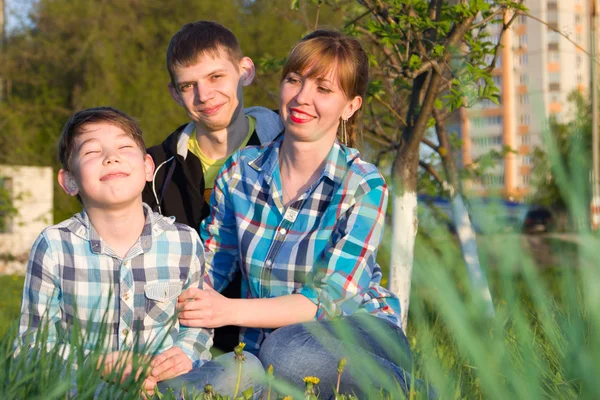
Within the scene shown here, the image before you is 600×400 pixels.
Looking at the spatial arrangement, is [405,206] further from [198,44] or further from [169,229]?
[169,229]

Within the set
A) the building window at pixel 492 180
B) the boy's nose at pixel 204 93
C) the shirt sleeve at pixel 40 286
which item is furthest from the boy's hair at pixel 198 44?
the building window at pixel 492 180

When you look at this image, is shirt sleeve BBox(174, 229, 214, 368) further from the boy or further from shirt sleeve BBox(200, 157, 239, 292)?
shirt sleeve BBox(200, 157, 239, 292)

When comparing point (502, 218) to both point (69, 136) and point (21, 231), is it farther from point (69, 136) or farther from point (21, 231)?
point (21, 231)

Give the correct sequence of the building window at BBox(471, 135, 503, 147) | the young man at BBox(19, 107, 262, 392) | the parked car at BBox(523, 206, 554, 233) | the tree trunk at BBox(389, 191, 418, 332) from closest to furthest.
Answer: the building window at BBox(471, 135, 503, 147), the parked car at BBox(523, 206, 554, 233), the young man at BBox(19, 107, 262, 392), the tree trunk at BBox(389, 191, 418, 332)

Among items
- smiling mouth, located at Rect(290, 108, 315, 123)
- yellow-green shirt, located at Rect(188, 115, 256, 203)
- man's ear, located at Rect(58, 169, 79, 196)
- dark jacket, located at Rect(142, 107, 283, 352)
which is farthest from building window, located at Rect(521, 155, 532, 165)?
yellow-green shirt, located at Rect(188, 115, 256, 203)

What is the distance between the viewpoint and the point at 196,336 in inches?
94.3

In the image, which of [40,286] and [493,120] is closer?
[493,120]

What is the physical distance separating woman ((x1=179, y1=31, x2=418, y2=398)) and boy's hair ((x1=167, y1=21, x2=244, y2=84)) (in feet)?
1.28

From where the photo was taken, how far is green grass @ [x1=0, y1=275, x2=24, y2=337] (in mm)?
3919

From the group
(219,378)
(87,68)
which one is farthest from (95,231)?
(87,68)

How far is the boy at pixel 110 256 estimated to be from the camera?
2.32 meters

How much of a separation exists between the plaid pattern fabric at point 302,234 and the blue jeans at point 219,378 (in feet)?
0.91

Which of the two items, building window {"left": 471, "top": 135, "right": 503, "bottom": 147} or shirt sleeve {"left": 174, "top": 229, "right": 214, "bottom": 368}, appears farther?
shirt sleeve {"left": 174, "top": 229, "right": 214, "bottom": 368}

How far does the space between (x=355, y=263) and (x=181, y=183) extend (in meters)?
0.83
